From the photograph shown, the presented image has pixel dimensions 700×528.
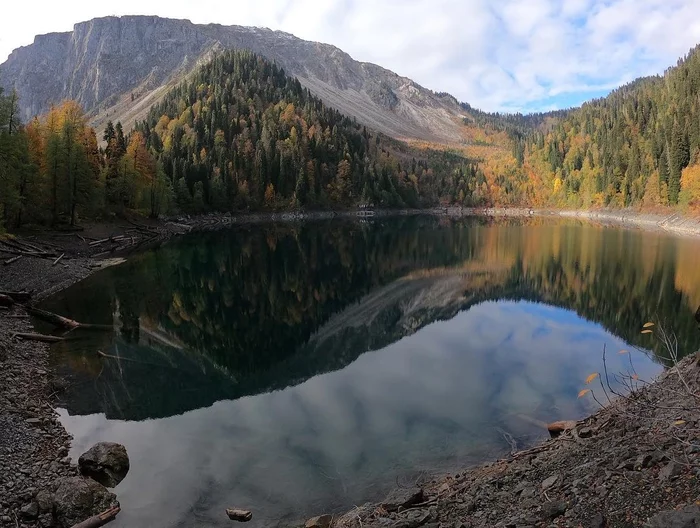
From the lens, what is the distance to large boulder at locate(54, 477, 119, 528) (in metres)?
11.0

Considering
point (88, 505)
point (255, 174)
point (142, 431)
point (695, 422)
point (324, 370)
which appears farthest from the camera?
point (255, 174)

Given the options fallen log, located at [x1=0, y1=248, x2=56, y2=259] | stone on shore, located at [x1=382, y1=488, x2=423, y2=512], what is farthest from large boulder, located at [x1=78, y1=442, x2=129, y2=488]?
fallen log, located at [x1=0, y1=248, x2=56, y2=259]

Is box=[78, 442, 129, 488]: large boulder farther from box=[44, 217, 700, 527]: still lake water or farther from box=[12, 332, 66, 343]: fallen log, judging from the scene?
box=[12, 332, 66, 343]: fallen log

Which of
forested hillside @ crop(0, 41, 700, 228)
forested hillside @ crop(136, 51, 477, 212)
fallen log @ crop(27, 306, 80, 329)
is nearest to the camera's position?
fallen log @ crop(27, 306, 80, 329)

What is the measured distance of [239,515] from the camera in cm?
1200

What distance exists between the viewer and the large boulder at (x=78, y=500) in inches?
434

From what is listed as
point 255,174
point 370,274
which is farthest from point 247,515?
point 255,174

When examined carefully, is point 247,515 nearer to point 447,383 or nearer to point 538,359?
point 447,383

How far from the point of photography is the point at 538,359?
989 inches

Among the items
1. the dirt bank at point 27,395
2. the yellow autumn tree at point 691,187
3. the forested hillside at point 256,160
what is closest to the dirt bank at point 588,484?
the dirt bank at point 27,395

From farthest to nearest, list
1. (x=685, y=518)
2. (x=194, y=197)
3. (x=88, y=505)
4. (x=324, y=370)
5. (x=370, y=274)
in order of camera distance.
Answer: (x=194, y=197) < (x=370, y=274) < (x=324, y=370) < (x=88, y=505) < (x=685, y=518)

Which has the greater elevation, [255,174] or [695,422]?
[255,174]

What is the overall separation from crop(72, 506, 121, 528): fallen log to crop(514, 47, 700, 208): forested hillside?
119 metres

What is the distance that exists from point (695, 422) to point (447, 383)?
12.5m
